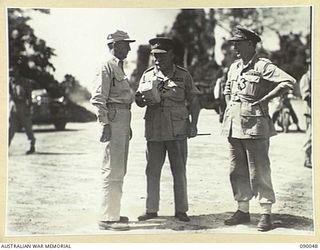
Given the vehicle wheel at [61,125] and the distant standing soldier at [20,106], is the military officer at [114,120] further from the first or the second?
the distant standing soldier at [20,106]

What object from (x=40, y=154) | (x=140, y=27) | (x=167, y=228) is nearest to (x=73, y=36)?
(x=140, y=27)

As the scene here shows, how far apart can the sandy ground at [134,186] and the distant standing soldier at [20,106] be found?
0.03m

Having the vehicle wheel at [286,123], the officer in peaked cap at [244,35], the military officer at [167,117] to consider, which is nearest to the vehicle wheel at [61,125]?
the military officer at [167,117]

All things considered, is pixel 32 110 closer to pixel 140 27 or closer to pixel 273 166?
pixel 140 27

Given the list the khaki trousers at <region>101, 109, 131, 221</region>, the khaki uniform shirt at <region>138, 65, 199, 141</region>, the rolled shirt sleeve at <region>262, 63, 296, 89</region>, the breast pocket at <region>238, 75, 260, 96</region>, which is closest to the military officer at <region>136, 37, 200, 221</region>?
the khaki uniform shirt at <region>138, 65, 199, 141</region>

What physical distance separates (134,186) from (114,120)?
0.33 metres

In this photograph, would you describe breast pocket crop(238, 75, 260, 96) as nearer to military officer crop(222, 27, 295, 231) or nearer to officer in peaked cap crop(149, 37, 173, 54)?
military officer crop(222, 27, 295, 231)

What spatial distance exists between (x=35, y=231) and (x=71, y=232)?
0.54ft

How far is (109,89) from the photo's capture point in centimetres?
260

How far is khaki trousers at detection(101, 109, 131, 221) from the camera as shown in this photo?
2627 millimetres

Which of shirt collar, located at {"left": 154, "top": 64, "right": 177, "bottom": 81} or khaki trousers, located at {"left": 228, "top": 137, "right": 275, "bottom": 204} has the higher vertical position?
shirt collar, located at {"left": 154, "top": 64, "right": 177, "bottom": 81}

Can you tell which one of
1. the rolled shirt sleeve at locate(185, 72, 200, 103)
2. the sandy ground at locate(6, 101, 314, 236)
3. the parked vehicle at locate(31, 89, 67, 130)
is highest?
the rolled shirt sleeve at locate(185, 72, 200, 103)

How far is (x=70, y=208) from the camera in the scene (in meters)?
2.74

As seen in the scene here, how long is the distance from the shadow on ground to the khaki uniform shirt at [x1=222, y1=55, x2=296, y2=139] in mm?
386
